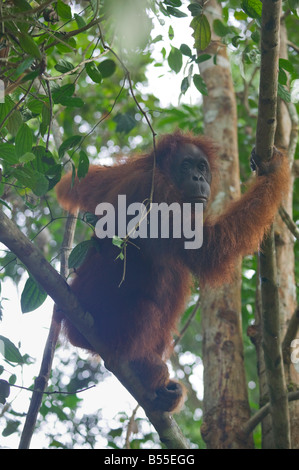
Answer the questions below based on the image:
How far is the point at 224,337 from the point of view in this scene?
4.16m

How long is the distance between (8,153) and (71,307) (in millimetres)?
944

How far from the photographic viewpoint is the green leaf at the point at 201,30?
2965mm

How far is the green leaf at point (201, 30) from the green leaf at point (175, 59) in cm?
36

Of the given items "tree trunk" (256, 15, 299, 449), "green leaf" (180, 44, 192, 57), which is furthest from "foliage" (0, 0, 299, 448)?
"tree trunk" (256, 15, 299, 449)

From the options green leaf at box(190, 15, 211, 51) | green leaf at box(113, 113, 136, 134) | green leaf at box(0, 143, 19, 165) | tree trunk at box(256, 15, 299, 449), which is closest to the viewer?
green leaf at box(0, 143, 19, 165)

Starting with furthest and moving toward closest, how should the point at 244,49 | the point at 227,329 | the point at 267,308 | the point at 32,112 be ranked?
1. the point at 227,329
2. the point at 244,49
3. the point at 267,308
4. the point at 32,112

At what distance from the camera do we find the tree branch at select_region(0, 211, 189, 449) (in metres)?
2.62

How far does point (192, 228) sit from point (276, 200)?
2.03 feet

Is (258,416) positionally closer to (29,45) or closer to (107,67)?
(107,67)

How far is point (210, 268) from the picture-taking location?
3816mm

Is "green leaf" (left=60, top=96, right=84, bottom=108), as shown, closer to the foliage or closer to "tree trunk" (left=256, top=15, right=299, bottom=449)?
the foliage

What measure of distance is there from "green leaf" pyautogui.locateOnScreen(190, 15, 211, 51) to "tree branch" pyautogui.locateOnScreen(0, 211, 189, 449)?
1.51 metres
